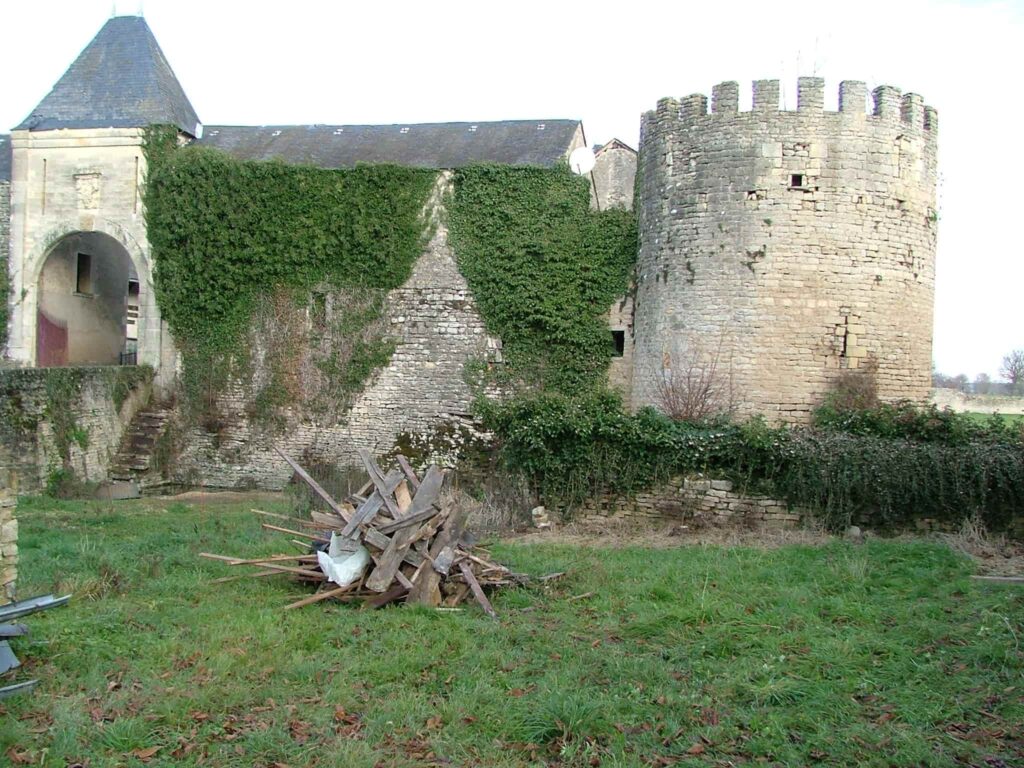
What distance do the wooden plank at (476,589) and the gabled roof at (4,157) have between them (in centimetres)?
1658

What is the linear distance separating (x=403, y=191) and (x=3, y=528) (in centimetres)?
1155

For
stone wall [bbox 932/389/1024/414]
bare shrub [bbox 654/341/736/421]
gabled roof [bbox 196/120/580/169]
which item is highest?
gabled roof [bbox 196/120/580/169]

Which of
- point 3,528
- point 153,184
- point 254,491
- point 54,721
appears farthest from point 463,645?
point 153,184

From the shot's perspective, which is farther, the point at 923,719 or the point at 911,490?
the point at 911,490

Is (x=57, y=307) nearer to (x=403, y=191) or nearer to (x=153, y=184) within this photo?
(x=153, y=184)

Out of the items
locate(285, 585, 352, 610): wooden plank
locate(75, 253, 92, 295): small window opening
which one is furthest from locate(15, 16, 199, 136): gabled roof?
locate(285, 585, 352, 610): wooden plank

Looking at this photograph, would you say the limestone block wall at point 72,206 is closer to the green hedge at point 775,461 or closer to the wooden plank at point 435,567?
the green hedge at point 775,461

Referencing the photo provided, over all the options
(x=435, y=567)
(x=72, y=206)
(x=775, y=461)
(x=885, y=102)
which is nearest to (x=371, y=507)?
(x=435, y=567)

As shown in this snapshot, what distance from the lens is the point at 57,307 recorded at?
19234mm

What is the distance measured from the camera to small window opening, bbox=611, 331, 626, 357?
1583cm

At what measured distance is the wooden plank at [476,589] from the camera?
7169mm

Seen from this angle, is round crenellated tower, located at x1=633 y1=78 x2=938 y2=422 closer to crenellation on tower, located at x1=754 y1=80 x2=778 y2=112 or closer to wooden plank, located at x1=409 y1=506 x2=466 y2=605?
crenellation on tower, located at x1=754 y1=80 x2=778 y2=112

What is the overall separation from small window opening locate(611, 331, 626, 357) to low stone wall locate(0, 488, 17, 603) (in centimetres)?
1115

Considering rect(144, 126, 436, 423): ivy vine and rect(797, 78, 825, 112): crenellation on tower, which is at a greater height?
rect(797, 78, 825, 112): crenellation on tower
